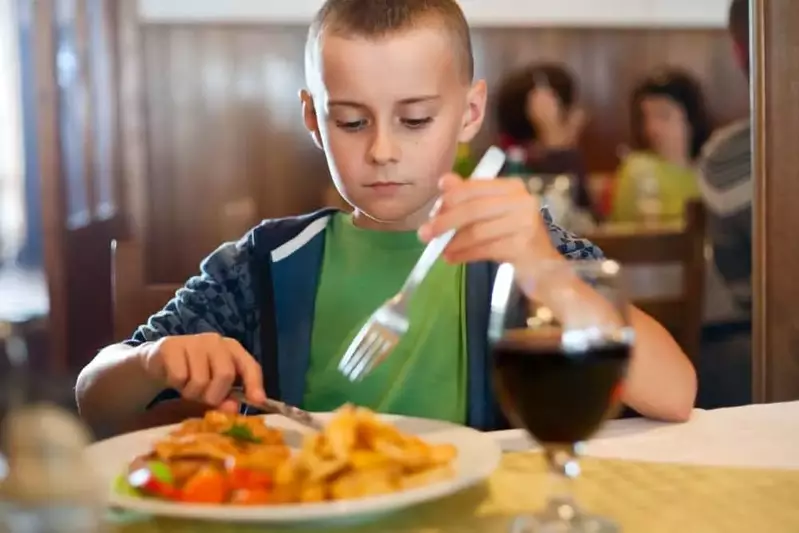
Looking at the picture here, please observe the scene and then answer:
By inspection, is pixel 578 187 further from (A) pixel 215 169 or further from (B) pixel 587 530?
(B) pixel 587 530

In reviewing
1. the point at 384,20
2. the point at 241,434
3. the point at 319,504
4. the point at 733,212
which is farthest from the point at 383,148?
the point at 733,212

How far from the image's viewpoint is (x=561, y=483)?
0.58 meters

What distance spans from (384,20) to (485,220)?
367mm

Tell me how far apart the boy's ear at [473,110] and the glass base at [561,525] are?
1.97ft

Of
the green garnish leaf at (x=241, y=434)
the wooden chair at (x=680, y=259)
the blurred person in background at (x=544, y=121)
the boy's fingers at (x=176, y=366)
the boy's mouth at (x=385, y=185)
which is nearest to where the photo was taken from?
the green garnish leaf at (x=241, y=434)

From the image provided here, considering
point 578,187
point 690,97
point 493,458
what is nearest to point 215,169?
point 578,187

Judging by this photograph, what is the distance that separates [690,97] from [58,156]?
7.32 ft

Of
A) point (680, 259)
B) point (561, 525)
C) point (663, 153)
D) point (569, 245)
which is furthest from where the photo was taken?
point (663, 153)

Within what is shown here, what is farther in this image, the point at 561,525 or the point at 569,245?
the point at 569,245

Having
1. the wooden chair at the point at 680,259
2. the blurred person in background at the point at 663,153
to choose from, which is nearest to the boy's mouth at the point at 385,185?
the wooden chair at the point at 680,259

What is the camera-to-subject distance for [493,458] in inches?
24.9

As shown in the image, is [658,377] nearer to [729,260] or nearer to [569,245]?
[569,245]

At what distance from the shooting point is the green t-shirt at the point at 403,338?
106cm

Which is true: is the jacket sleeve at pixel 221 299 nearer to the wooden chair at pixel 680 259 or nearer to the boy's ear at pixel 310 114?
the boy's ear at pixel 310 114
